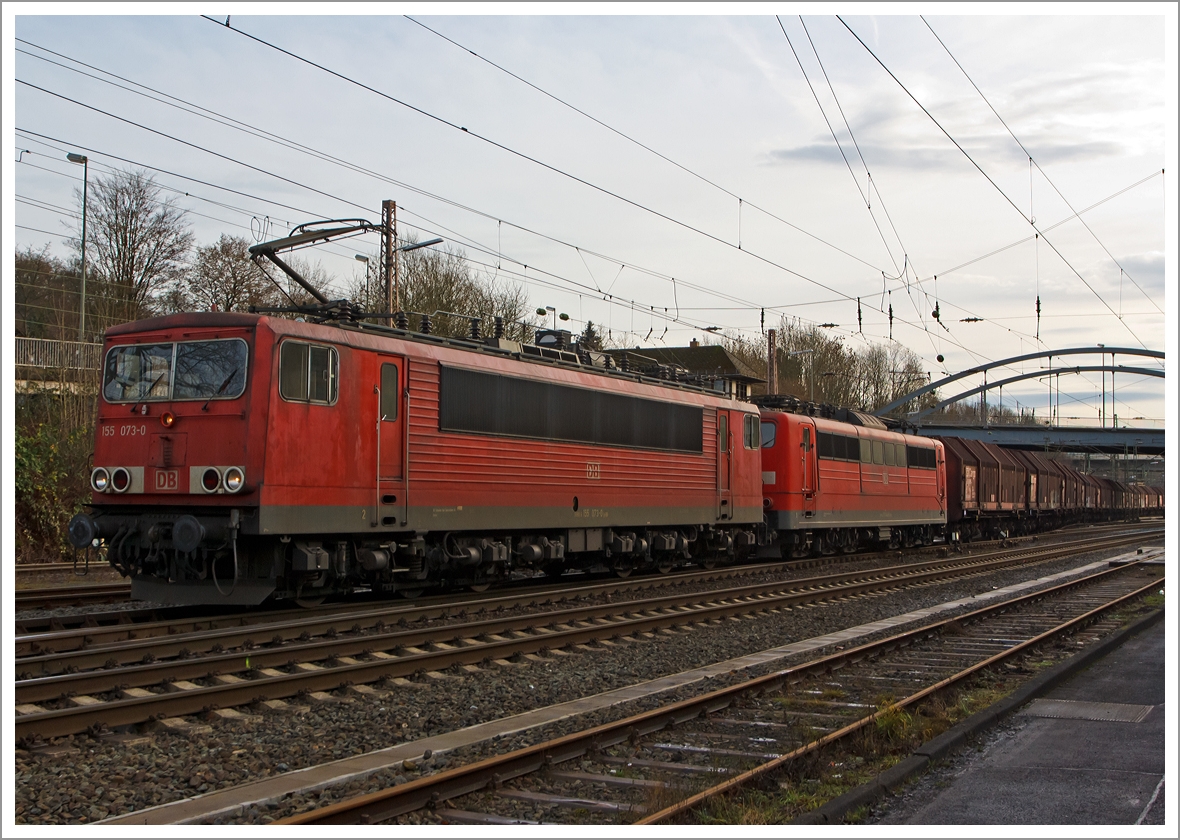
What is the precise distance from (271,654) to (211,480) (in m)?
2.81

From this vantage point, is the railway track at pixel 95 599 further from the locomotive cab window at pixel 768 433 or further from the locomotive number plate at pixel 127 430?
the locomotive cab window at pixel 768 433

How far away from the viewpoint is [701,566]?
23.7 meters

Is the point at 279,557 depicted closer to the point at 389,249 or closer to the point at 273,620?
the point at 273,620

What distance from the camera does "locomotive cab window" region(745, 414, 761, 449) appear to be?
2305 centimetres

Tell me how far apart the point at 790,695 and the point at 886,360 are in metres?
74.2

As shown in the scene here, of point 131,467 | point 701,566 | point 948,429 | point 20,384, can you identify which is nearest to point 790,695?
point 131,467

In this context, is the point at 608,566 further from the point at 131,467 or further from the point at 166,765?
the point at 166,765

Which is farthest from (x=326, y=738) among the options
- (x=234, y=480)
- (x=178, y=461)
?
(x=178, y=461)

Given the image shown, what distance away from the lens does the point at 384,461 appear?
44.8ft

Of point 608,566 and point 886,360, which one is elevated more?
point 886,360

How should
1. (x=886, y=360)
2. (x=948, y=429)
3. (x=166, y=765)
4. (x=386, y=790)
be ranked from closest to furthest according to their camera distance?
1. (x=386, y=790)
2. (x=166, y=765)
3. (x=886, y=360)
4. (x=948, y=429)

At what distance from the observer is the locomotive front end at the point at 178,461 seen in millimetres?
11969

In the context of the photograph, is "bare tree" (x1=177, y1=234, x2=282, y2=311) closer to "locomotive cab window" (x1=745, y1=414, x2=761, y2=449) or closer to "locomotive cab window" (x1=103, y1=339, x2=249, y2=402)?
"locomotive cab window" (x1=745, y1=414, x2=761, y2=449)

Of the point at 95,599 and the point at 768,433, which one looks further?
the point at 768,433
